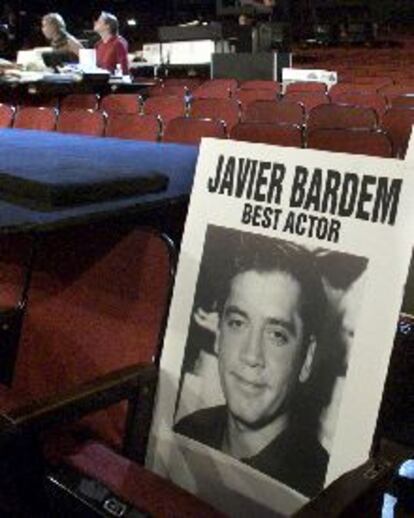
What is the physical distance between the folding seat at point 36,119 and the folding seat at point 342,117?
1.42 metres

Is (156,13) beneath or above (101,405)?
above

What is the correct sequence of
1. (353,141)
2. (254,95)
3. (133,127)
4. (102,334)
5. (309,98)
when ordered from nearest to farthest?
(102,334), (353,141), (133,127), (309,98), (254,95)

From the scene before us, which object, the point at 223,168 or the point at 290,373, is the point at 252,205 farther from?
the point at 290,373

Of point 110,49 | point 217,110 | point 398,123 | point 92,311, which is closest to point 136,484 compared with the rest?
point 92,311

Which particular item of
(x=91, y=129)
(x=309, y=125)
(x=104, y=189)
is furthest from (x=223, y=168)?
(x=91, y=129)

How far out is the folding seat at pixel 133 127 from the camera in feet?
11.3

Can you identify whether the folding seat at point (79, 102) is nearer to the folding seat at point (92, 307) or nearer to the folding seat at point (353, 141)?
the folding seat at point (353, 141)

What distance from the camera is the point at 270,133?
9.62 ft

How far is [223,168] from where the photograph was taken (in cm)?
125

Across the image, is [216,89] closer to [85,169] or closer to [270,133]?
[270,133]

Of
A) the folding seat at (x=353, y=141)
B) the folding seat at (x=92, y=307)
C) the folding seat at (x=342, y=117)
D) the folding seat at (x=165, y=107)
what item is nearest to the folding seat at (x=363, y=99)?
the folding seat at (x=342, y=117)

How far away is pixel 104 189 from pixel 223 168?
0.70ft

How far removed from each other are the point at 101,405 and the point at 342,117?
262 cm

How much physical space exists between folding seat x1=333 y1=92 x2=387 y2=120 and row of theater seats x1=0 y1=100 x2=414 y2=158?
60 centimetres
